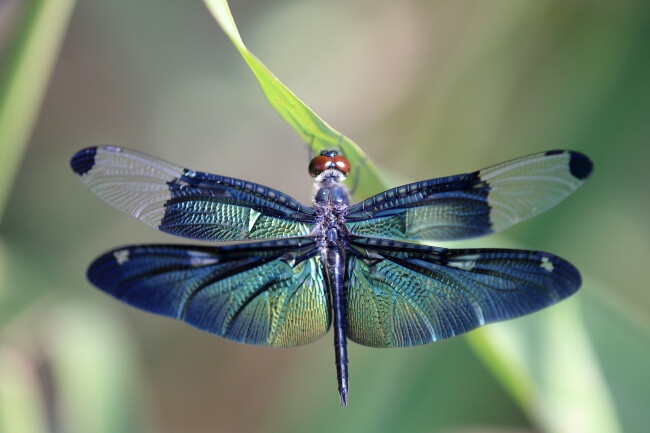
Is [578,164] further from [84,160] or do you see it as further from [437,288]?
[84,160]

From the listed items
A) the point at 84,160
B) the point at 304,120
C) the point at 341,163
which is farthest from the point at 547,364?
the point at 84,160

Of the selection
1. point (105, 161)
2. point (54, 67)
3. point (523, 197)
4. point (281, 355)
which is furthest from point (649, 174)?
point (54, 67)

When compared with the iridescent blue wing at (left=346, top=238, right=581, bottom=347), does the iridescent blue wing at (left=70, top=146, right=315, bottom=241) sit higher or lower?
higher

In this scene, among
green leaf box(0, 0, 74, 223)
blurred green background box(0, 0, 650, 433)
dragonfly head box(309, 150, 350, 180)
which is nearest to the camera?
green leaf box(0, 0, 74, 223)

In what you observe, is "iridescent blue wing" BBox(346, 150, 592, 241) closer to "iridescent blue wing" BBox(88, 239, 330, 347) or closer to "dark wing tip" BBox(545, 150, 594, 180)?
"dark wing tip" BBox(545, 150, 594, 180)

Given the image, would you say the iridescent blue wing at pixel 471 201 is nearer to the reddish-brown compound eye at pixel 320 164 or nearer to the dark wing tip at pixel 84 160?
the reddish-brown compound eye at pixel 320 164

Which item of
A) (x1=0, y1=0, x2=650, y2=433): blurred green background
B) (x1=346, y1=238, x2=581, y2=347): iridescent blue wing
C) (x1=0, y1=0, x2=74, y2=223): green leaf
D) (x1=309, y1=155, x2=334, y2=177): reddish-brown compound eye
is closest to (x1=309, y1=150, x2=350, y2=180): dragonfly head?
(x1=309, y1=155, x2=334, y2=177): reddish-brown compound eye

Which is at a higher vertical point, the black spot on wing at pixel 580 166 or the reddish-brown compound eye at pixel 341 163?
the reddish-brown compound eye at pixel 341 163

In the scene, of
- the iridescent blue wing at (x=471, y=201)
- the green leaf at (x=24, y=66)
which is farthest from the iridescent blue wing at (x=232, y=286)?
the green leaf at (x=24, y=66)
